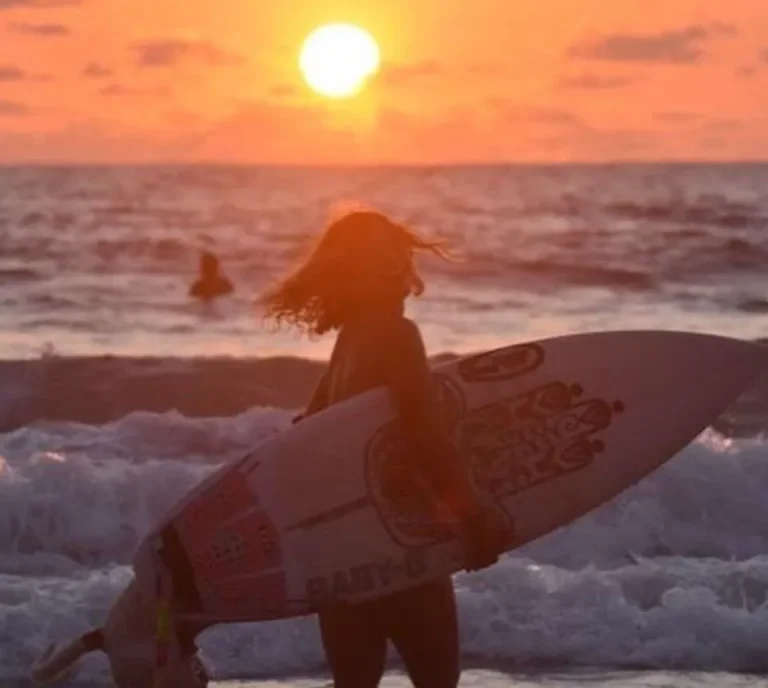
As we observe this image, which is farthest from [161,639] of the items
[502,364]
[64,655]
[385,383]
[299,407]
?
[299,407]

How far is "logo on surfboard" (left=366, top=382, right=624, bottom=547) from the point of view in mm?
4234

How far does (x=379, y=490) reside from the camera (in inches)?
169

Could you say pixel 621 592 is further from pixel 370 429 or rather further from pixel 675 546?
pixel 370 429

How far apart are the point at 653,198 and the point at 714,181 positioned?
13.6 m

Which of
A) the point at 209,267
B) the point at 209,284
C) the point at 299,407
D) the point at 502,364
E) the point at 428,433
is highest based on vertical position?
the point at 209,267

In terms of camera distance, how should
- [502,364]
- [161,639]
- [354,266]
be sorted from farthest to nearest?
[502,364] → [161,639] → [354,266]

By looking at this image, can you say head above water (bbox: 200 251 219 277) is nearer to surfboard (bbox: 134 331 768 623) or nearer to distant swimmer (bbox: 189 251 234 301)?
distant swimmer (bbox: 189 251 234 301)

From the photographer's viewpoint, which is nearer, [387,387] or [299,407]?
[387,387]

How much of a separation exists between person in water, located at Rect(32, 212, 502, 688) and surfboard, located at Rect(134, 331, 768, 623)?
82 mm

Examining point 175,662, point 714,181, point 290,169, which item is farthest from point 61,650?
point 290,169

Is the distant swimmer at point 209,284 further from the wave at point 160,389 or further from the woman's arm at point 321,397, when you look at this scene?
the woman's arm at point 321,397

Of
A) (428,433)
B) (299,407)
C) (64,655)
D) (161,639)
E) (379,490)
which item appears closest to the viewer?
(428,433)

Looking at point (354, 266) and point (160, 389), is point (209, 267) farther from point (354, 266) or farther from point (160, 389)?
point (354, 266)

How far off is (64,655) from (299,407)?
8782 mm
